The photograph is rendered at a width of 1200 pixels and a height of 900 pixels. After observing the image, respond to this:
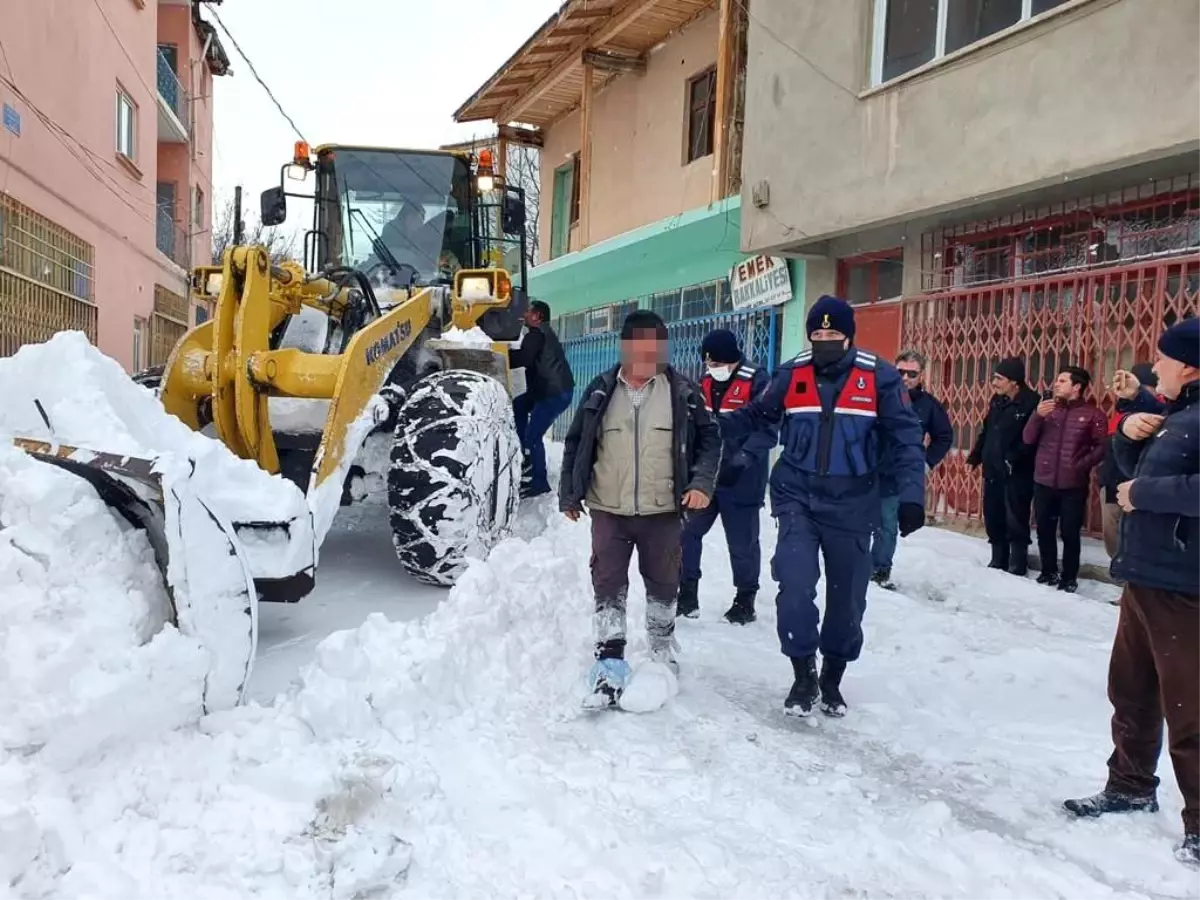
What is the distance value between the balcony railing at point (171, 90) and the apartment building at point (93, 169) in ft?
0.15

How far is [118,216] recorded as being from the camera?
1555 cm

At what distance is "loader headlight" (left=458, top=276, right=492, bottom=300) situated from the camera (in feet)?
18.9

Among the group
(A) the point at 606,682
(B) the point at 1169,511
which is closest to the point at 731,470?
(A) the point at 606,682

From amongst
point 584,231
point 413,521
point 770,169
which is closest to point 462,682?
point 413,521

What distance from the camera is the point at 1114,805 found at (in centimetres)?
295

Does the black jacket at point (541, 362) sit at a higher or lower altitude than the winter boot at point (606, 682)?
higher

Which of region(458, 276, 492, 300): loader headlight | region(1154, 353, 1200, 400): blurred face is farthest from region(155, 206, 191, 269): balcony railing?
region(1154, 353, 1200, 400): blurred face

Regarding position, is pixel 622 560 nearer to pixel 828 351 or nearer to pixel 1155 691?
pixel 828 351

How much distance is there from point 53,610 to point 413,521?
207 centimetres

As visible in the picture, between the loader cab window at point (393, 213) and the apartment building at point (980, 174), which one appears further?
the loader cab window at point (393, 213)

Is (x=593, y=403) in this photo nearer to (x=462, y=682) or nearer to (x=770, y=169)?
(x=462, y=682)

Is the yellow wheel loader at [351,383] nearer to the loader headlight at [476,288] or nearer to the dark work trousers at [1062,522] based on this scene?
the loader headlight at [476,288]

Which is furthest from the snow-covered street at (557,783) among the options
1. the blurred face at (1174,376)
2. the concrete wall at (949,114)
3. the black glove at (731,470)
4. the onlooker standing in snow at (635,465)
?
the concrete wall at (949,114)

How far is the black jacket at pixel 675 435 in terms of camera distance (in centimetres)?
390
